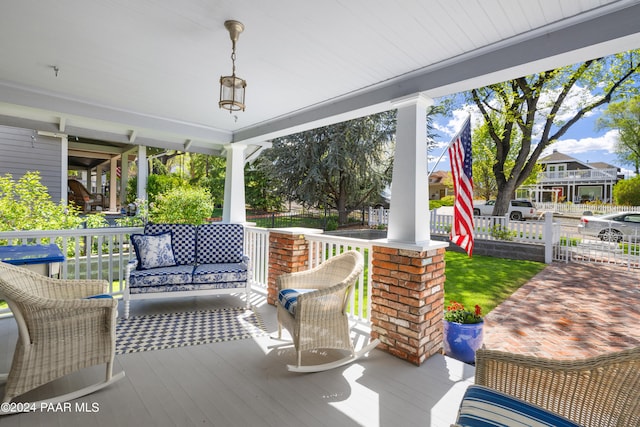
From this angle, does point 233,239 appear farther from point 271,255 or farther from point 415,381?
point 415,381

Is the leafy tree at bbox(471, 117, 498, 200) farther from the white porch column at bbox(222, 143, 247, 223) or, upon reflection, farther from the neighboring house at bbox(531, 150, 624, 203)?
the white porch column at bbox(222, 143, 247, 223)

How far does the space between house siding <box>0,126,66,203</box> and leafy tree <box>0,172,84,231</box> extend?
2.08 meters

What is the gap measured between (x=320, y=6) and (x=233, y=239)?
10.8 feet

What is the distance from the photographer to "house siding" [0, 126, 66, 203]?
7.26 m

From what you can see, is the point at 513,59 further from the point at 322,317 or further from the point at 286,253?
the point at 286,253

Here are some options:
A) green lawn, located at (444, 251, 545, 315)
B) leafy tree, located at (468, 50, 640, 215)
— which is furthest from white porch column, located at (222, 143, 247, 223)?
leafy tree, located at (468, 50, 640, 215)

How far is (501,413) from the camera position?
1369 mm

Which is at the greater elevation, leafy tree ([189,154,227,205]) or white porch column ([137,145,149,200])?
leafy tree ([189,154,227,205])

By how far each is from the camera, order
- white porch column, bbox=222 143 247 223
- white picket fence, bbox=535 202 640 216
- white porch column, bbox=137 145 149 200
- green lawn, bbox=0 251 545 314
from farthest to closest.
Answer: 1. white picket fence, bbox=535 202 640 216
2. white porch column, bbox=137 145 149 200
3. white porch column, bbox=222 143 247 223
4. green lawn, bbox=0 251 545 314

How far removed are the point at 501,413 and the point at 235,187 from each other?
17.3ft

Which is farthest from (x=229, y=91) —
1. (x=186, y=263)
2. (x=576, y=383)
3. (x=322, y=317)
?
(x=576, y=383)

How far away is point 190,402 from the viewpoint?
86.0 inches

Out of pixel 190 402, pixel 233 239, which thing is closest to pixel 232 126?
pixel 233 239

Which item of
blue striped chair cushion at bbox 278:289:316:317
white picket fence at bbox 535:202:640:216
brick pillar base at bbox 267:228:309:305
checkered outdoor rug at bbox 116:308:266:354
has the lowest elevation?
A: checkered outdoor rug at bbox 116:308:266:354
